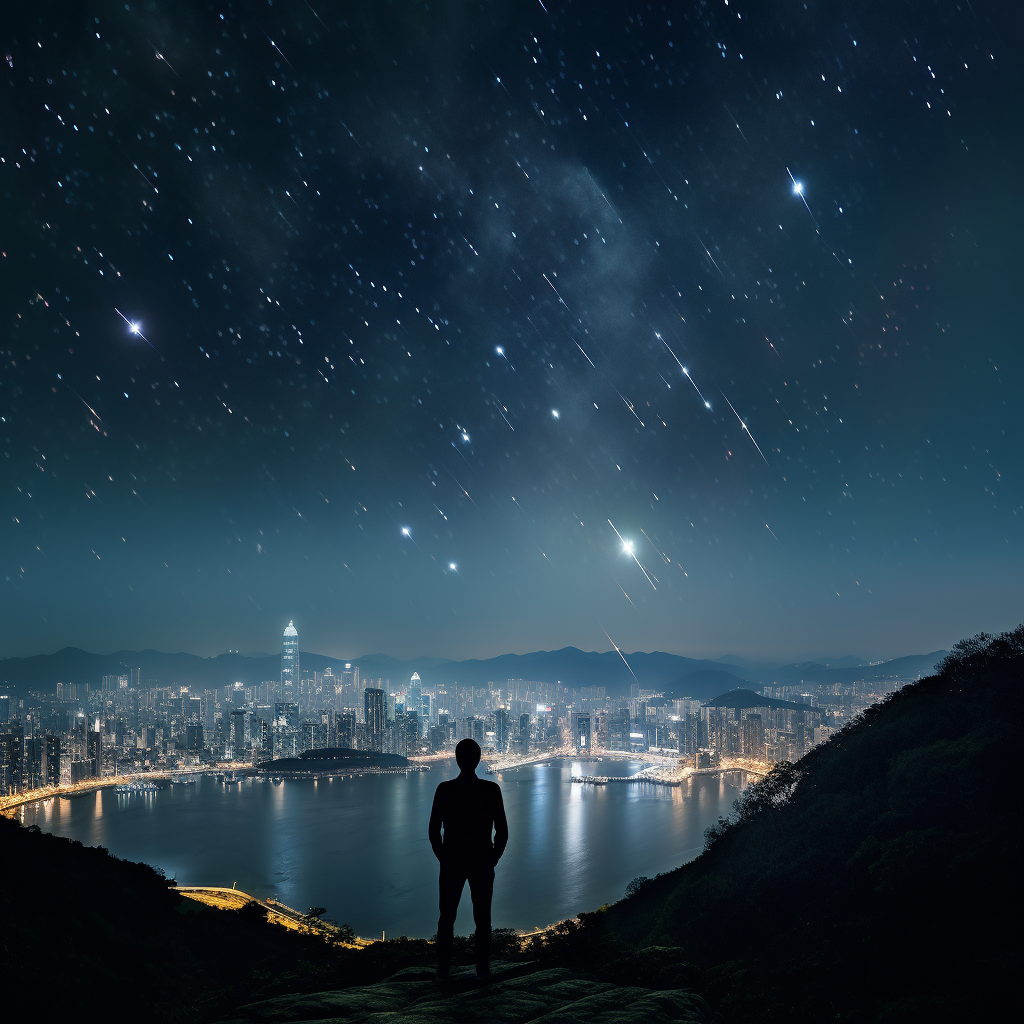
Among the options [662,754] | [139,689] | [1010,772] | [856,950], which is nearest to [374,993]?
[856,950]

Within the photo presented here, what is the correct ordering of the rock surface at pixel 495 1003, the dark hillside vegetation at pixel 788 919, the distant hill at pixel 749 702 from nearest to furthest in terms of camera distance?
1. the rock surface at pixel 495 1003
2. the dark hillside vegetation at pixel 788 919
3. the distant hill at pixel 749 702

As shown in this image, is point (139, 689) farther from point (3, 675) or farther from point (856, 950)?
point (856, 950)

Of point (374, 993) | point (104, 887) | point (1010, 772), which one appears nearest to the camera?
point (374, 993)

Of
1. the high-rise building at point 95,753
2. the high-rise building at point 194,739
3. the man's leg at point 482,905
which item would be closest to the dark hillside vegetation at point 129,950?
the man's leg at point 482,905

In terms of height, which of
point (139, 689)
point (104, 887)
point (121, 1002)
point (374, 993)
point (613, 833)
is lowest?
point (139, 689)

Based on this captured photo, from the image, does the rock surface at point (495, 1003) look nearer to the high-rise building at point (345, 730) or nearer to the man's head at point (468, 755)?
the man's head at point (468, 755)

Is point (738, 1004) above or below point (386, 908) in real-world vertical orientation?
above

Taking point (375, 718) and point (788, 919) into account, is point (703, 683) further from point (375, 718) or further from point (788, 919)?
point (788, 919)
